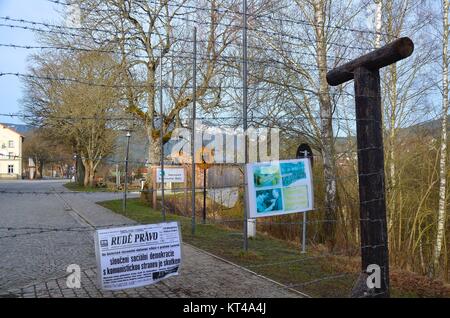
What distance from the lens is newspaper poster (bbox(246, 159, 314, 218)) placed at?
25.6 feet

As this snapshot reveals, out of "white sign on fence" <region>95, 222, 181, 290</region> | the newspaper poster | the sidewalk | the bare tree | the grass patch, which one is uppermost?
the bare tree

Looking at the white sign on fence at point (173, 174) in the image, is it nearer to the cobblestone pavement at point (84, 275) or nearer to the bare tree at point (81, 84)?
the bare tree at point (81, 84)

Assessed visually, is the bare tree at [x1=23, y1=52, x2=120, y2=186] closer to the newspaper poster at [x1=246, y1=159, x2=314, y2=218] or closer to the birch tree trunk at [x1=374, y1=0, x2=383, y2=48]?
the newspaper poster at [x1=246, y1=159, x2=314, y2=218]

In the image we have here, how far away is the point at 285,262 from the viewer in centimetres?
887

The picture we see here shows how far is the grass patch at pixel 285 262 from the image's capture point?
691cm

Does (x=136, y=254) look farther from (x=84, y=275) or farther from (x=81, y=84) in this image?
(x=81, y=84)

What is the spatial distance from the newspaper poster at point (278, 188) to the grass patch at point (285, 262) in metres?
1.04

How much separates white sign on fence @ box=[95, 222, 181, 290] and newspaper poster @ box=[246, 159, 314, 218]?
2.07 m

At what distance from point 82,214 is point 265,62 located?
34.1 ft

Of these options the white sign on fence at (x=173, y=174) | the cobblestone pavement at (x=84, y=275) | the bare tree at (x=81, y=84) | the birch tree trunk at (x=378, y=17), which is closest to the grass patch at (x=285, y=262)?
the cobblestone pavement at (x=84, y=275)

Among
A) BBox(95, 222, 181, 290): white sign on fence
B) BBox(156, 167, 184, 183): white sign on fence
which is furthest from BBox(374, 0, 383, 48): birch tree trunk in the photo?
BBox(156, 167, 184, 183): white sign on fence

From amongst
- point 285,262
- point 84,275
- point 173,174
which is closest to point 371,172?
point 285,262

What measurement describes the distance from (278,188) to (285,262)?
5.68ft
